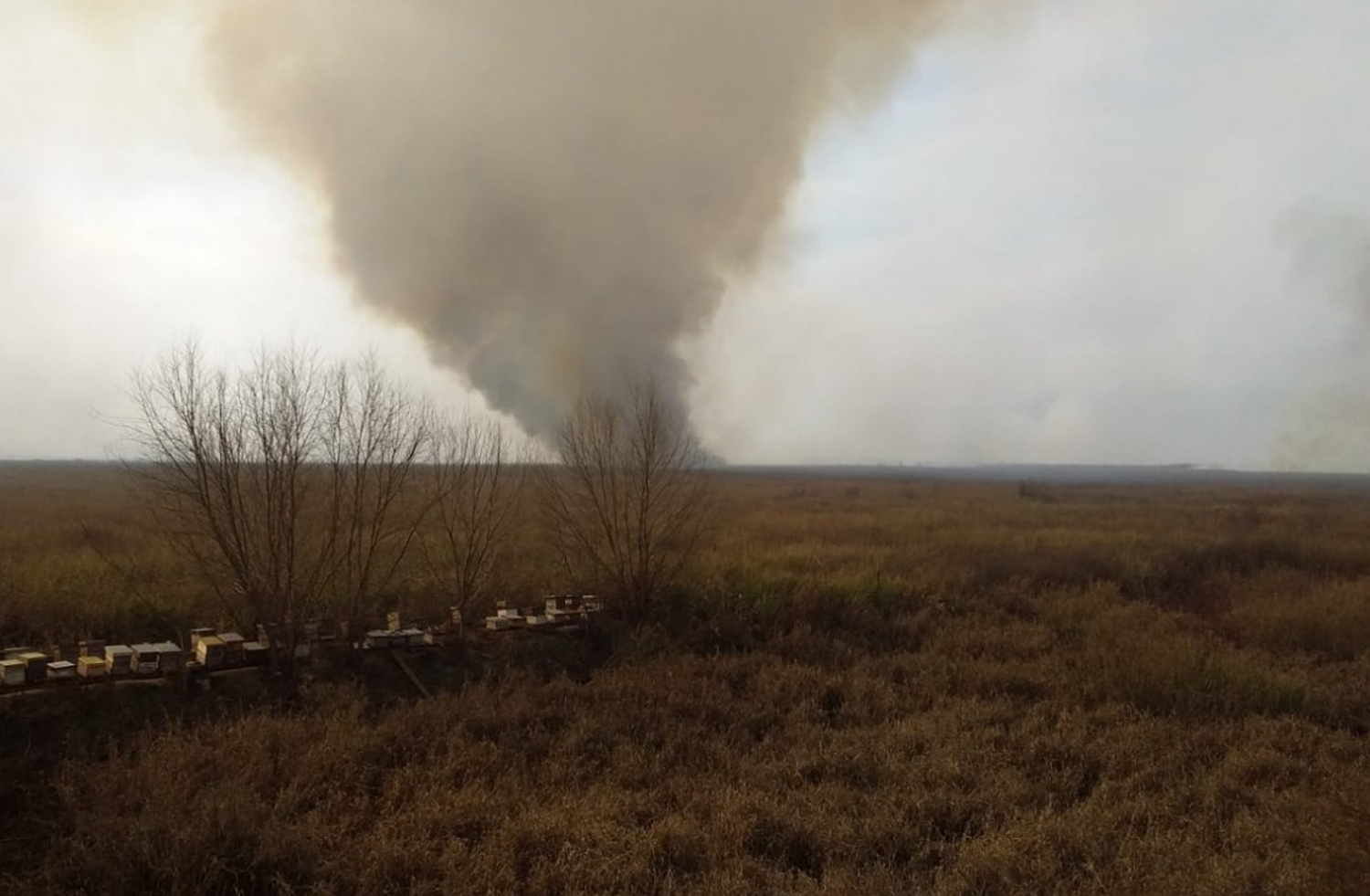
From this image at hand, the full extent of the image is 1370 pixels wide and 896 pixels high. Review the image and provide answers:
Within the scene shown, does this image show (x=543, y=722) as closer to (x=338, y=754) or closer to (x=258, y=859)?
(x=338, y=754)

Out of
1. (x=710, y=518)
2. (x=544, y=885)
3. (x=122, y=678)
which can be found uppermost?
(x=710, y=518)

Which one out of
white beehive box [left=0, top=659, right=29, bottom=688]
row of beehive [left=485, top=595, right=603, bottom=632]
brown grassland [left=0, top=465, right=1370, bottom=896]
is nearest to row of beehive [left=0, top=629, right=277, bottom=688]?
white beehive box [left=0, top=659, right=29, bottom=688]

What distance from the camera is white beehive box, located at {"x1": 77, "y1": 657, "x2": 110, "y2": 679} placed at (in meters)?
7.77

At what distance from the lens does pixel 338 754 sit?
22.6 ft

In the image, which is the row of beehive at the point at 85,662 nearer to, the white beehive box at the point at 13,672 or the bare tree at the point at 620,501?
the white beehive box at the point at 13,672

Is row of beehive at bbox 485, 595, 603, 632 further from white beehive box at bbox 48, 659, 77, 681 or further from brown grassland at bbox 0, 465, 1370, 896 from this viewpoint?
white beehive box at bbox 48, 659, 77, 681

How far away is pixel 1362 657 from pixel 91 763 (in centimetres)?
1532

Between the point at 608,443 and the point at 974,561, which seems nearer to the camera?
the point at 608,443

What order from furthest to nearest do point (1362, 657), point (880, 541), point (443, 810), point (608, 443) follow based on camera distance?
point (880, 541) → point (608, 443) → point (1362, 657) → point (443, 810)

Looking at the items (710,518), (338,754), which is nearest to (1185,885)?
(338,754)

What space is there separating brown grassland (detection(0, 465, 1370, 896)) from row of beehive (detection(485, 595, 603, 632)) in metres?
0.49

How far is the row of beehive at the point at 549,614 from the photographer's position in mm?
11125

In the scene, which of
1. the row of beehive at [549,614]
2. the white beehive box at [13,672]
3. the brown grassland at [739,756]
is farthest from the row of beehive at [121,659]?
the row of beehive at [549,614]

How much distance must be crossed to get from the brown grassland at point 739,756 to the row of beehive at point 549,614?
494mm
